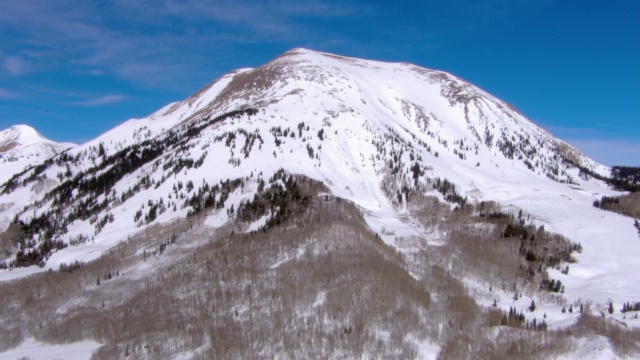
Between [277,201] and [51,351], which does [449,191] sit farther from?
[51,351]

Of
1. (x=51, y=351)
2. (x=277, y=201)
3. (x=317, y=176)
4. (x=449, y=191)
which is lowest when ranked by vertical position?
(x=51, y=351)

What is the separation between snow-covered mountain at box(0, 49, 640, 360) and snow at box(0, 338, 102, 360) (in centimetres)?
927

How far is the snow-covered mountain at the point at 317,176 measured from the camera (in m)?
25.9

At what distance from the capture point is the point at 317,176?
105 feet

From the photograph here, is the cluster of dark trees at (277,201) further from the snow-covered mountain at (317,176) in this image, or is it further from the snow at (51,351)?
the snow at (51,351)

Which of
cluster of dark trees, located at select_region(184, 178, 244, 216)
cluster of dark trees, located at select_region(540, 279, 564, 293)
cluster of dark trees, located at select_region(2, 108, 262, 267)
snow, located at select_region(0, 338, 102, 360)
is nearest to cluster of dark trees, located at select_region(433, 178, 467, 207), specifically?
cluster of dark trees, located at select_region(540, 279, 564, 293)

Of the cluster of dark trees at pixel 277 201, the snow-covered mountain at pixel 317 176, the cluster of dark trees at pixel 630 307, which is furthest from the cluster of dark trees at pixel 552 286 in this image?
the cluster of dark trees at pixel 277 201

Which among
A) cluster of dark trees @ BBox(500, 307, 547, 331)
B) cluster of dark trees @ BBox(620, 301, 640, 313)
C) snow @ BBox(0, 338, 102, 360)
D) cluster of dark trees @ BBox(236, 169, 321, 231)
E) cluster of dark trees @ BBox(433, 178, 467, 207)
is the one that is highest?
cluster of dark trees @ BBox(433, 178, 467, 207)

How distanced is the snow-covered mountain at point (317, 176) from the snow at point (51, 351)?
30.4 ft

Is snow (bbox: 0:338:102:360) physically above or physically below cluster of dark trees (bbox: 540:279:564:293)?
below

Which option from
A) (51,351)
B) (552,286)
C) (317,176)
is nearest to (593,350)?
(552,286)

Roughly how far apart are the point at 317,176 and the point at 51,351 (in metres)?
20.1

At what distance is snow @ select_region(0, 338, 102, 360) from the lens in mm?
14188

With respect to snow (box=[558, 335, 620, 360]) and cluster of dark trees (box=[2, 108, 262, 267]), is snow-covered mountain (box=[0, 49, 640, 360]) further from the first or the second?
snow (box=[558, 335, 620, 360])
